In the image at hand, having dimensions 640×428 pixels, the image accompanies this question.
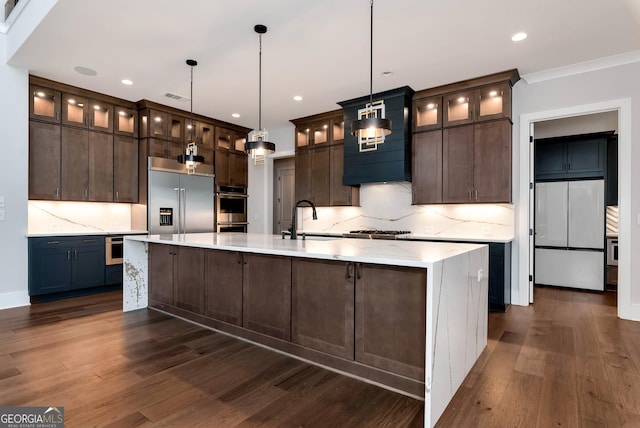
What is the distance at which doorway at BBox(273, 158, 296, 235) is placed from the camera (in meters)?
7.14

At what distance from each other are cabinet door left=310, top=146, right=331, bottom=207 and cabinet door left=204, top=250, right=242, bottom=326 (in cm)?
293

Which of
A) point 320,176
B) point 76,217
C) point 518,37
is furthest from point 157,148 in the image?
point 518,37

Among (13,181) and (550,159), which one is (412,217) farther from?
(13,181)

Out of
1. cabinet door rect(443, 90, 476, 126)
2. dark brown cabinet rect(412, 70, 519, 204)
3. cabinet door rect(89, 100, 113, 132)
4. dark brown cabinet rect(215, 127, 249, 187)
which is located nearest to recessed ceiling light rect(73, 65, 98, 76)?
cabinet door rect(89, 100, 113, 132)

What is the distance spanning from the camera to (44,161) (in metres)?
4.65

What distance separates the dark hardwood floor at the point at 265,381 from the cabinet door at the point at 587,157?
105 inches

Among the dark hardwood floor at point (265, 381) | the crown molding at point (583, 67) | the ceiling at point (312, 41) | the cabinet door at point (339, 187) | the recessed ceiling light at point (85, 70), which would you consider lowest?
the dark hardwood floor at point (265, 381)

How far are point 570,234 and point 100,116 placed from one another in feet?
24.2

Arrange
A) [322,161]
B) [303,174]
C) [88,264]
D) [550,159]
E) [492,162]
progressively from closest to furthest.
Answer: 1. [492,162]
2. [88,264]
3. [550,159]
4. [322,161]
5. [303,174]

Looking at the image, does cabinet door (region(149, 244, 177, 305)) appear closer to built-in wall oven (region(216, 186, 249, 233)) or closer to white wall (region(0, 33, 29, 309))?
white wall (region(0, 33, 29, 309))

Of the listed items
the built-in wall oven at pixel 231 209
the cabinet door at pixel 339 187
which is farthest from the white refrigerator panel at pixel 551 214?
the built-in wall oven at pixel 231 209

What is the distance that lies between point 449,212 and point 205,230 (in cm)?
416

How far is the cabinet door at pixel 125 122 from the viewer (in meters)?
5.41

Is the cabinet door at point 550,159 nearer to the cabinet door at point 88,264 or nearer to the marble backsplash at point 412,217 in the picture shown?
the marble backsplash at point 412,217
